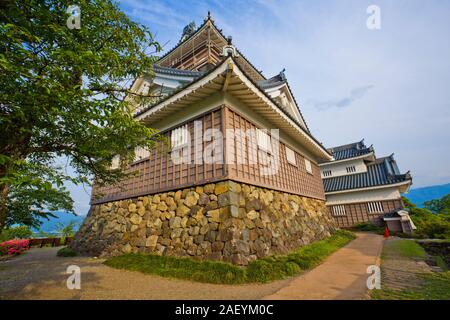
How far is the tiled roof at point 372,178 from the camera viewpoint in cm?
1913

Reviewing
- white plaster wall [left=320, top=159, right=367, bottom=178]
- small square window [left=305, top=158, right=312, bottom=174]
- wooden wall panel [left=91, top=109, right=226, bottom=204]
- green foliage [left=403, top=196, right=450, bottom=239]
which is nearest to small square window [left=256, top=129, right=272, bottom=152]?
wooden wall panel [left=91, top=109, right=226, bottom=204]

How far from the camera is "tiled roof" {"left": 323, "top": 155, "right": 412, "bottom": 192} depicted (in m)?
19.1

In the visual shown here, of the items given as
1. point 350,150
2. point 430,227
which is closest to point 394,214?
point 430,227

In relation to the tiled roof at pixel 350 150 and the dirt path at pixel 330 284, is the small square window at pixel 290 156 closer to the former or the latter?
the dirt path at pixel 330 284

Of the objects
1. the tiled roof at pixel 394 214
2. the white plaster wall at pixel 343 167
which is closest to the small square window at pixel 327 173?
the white plaster wall at pixel 343 167

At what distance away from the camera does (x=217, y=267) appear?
474 centimetres

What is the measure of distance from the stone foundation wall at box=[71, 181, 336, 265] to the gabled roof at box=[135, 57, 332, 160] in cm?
292

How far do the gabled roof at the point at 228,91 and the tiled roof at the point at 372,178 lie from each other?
15.5 meters

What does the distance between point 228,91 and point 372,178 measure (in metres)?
20.5

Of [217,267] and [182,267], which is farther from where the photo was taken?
[182,267]

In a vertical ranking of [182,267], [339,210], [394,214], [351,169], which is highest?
[351,169]

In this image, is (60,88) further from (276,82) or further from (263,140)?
(276,82)

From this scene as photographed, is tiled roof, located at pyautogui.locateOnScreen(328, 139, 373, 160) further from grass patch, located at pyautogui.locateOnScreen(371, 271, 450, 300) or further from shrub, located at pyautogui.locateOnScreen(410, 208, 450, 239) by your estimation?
grass patch, located at pyautogui.locateOnScreen(371, 271, 450, 300)

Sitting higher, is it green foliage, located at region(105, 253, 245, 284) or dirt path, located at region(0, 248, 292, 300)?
green foliage, located at region(105, 253, 245, 284)
